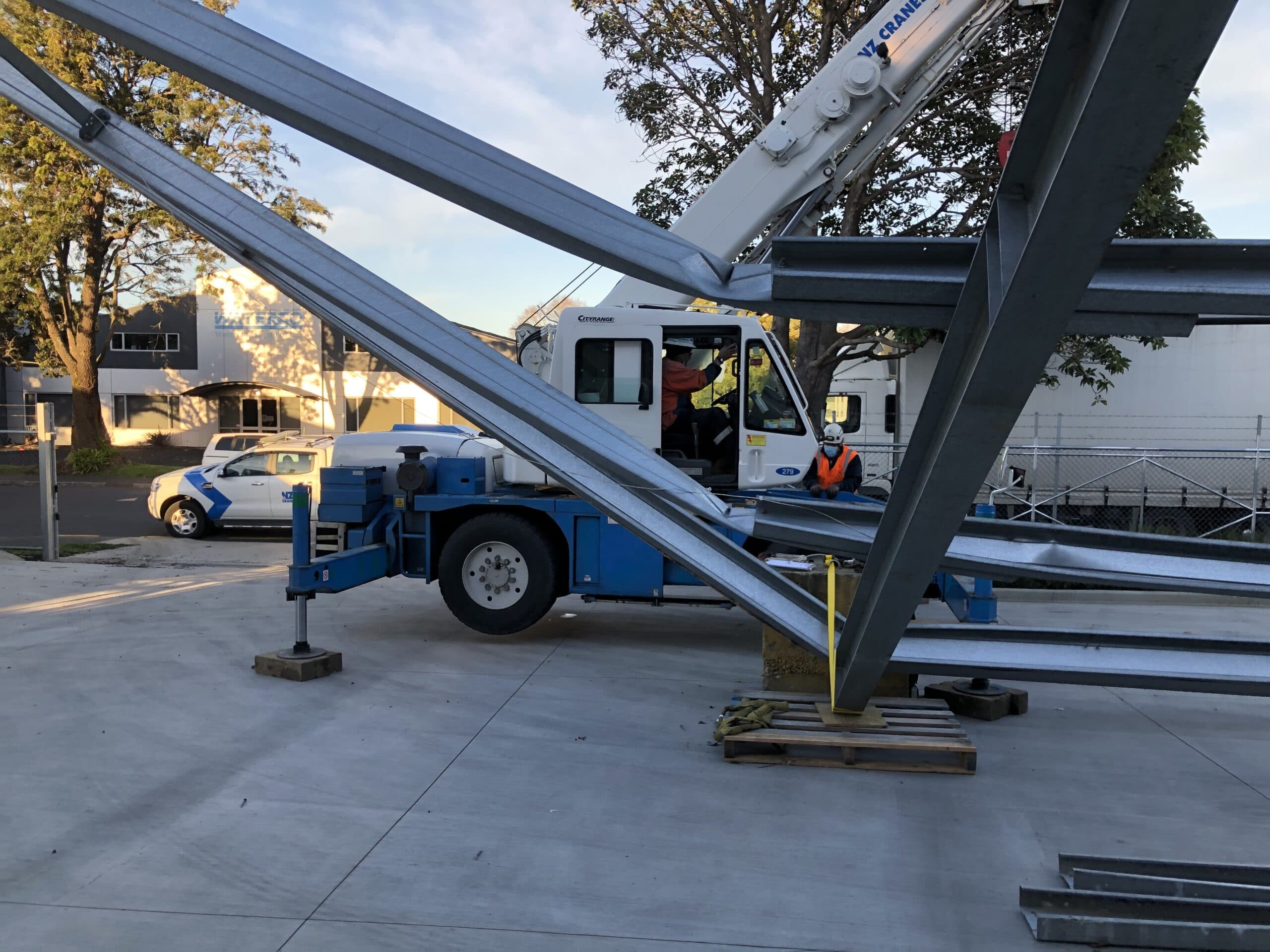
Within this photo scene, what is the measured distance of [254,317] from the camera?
3834 cm

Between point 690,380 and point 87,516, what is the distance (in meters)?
16.1

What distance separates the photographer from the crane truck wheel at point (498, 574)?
8.54 m

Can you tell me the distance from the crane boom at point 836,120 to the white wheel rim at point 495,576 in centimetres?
274

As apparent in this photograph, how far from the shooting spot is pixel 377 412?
3631cm

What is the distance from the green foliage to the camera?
28.3m

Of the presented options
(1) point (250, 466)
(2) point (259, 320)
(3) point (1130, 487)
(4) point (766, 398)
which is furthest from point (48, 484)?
(2) point (259, 320)

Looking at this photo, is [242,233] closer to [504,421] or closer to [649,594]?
[504,421]

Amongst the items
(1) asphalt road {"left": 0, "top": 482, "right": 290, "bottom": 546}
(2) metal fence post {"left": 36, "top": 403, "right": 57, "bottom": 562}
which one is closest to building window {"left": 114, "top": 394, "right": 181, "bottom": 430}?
(1) asphalt road {"left": 0, "top": 482, "right": 290, "bottom": 546}

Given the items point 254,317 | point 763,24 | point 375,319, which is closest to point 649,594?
point 375,319

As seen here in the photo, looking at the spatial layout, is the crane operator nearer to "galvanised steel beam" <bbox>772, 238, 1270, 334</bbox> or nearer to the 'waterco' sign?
"galvanised steel beam" <bbox>772, 238, 1270, 334</bbox>

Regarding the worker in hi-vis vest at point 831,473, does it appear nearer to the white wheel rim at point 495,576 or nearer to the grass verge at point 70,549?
the white wheel rim at point 495,576

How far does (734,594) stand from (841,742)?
111cm

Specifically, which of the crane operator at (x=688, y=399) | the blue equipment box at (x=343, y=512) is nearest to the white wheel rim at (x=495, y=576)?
the blue equipment box at (x=343, y=512)

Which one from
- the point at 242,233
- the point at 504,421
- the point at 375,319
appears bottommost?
the point at 504,421
